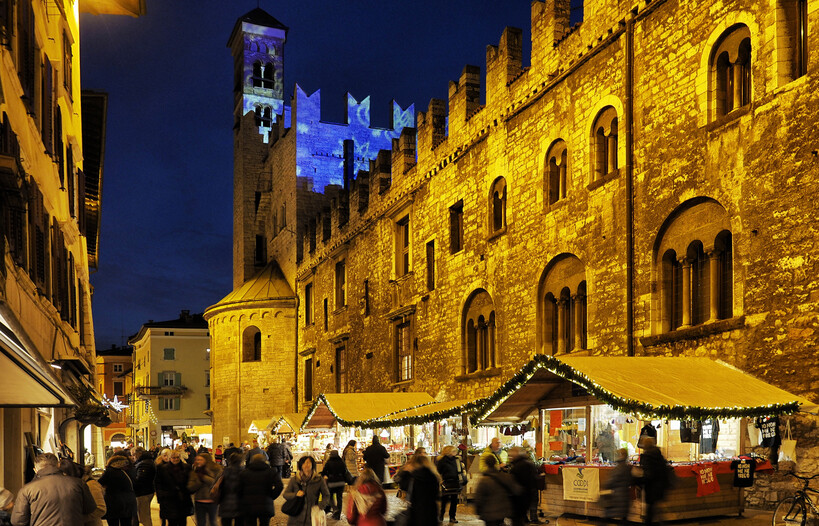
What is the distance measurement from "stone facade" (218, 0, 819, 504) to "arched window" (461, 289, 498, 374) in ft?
0.20

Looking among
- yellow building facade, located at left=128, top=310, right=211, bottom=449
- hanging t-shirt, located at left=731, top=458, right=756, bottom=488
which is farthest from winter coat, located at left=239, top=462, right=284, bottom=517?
yellow building facade, located at left=128, top=310, right=211, bottom=449

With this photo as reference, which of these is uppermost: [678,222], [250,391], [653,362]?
[678,222]

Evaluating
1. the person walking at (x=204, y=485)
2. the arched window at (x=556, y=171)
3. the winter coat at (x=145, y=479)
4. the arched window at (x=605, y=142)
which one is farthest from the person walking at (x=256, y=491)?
the arched window at (x=556, y=171)

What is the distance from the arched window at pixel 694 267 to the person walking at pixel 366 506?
744 cm

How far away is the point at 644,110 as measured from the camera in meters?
16.3

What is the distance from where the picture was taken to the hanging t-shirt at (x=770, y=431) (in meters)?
12.6

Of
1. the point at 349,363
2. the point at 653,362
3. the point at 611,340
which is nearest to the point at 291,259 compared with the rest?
the point at 349,363

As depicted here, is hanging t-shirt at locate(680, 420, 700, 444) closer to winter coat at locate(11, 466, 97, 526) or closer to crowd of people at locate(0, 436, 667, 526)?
crowd of people at locate(0, 436, 667, 526)

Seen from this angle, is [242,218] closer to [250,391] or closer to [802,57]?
[250,391]

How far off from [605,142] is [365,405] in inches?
363

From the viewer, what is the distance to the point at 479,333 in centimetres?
2286

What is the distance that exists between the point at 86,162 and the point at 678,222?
18366 millimetres

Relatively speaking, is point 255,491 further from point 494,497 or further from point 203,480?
point 494,497

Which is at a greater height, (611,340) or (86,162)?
(86,162)
